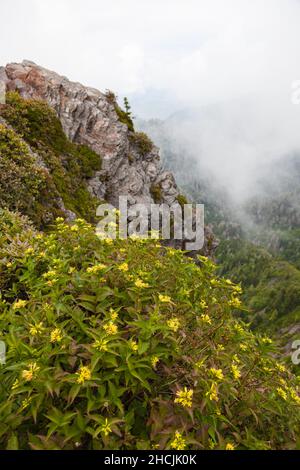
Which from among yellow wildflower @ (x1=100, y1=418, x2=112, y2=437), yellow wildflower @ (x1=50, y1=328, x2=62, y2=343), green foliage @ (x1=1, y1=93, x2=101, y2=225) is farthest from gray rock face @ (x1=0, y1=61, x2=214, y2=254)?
yellow wildflower @ (x1=100, y1=418, x2=112, y2=437)

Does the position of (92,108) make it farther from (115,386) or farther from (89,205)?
(115,386)

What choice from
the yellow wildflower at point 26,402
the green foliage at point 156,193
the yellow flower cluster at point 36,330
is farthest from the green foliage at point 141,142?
the yellow wildflower at point 26,402

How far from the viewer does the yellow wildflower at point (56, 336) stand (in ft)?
10.8

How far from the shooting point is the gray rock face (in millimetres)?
24672

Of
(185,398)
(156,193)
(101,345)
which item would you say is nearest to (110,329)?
(101,345)

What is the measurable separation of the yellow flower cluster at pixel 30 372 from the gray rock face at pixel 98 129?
21.1 meters

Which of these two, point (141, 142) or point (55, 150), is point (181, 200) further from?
point (55, 150)

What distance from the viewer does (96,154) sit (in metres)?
25.2

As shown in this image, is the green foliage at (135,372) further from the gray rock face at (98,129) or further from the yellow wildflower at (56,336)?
the gray rock face at (98,129)

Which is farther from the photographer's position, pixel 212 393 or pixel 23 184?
pixel 23 184

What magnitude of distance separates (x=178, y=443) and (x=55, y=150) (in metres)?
21.6

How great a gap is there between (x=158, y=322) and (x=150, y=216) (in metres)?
20.9

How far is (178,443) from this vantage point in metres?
2.90

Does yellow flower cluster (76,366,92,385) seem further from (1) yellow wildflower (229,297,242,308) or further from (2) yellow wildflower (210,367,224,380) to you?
(1) yellow wildflower (229,297,242,308)
